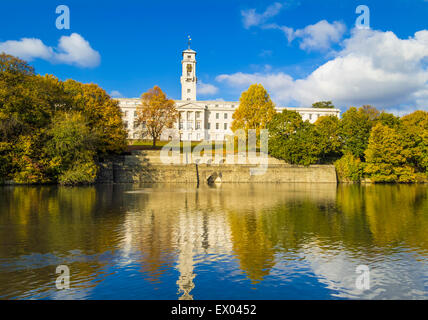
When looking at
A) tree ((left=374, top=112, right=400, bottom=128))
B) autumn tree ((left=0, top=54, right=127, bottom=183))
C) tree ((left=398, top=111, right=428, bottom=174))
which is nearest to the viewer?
autumn tree ((left=0, top=54, right=127, bottom=183))

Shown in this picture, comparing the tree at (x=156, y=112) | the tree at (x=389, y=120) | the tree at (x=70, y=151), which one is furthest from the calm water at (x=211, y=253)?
the tree at (x=156, y=112)

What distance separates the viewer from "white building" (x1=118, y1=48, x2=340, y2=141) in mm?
103188

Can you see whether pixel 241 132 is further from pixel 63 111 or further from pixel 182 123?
pixel 182 123

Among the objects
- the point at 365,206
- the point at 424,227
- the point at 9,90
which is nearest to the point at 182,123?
the point at 9,90

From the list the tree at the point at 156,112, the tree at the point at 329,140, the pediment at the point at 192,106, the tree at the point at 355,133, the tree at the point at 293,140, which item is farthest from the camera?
the pediment at the point at 192,106

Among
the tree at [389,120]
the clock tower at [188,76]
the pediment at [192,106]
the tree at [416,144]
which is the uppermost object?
the clock tower at [188,76]

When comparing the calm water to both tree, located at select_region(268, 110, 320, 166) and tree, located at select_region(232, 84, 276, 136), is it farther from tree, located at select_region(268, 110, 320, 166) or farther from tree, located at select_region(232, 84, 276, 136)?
tree, located at select_region(232, 84, 276, 136)

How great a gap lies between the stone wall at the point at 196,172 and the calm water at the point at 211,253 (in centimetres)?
2630

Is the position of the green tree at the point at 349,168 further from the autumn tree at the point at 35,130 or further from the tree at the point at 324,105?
the tree at the point at 324,105

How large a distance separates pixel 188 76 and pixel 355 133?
66115 mm

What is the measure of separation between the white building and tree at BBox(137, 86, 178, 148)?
35380mm

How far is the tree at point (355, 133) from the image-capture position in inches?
2203

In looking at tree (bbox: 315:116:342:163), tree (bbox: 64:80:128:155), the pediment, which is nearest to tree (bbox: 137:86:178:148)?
tree (bbox: 64:80:128:155)

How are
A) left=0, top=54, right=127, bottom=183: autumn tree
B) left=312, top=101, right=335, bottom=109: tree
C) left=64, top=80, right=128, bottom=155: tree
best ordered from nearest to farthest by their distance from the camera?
left=0, top=54, right=127, bottom=183: autumn tree, left=64, top=80, right=128, bottom=155: tree, left=312, top=101, right=335, bottom=109: tree
